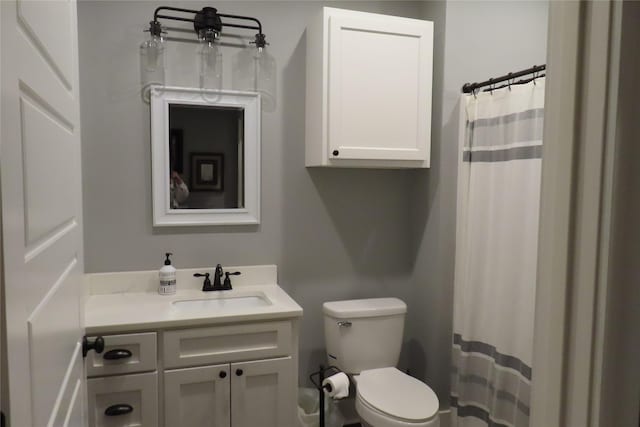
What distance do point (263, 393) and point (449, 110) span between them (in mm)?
1706

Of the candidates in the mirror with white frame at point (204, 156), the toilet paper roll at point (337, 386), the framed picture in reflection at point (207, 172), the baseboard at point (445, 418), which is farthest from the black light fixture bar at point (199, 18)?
the baseboard at point (445, 418)

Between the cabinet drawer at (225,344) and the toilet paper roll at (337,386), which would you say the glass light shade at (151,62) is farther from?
the toilet paper roll at (337,386)

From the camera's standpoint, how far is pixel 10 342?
0.64 m

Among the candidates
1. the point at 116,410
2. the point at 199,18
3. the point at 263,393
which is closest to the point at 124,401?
the point at 116,410

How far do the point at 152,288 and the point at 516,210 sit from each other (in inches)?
70.8

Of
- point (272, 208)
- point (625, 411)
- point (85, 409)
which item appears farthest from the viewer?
point (272, 208)

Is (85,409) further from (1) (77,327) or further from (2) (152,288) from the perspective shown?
(2) (152,288)

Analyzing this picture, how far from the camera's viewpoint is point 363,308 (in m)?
2.43

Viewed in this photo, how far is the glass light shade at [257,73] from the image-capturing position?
7.93 feet

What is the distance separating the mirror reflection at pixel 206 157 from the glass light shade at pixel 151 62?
0.15 m

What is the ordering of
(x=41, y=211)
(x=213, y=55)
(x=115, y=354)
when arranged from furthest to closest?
(x=213, y=55) < (x=115, y=354) < (x=41, y=211)

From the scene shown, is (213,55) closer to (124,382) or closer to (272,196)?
(272,196)

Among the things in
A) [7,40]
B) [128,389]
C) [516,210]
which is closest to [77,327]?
[128,389]

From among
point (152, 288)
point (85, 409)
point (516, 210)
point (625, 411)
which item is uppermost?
point (516, 210)
